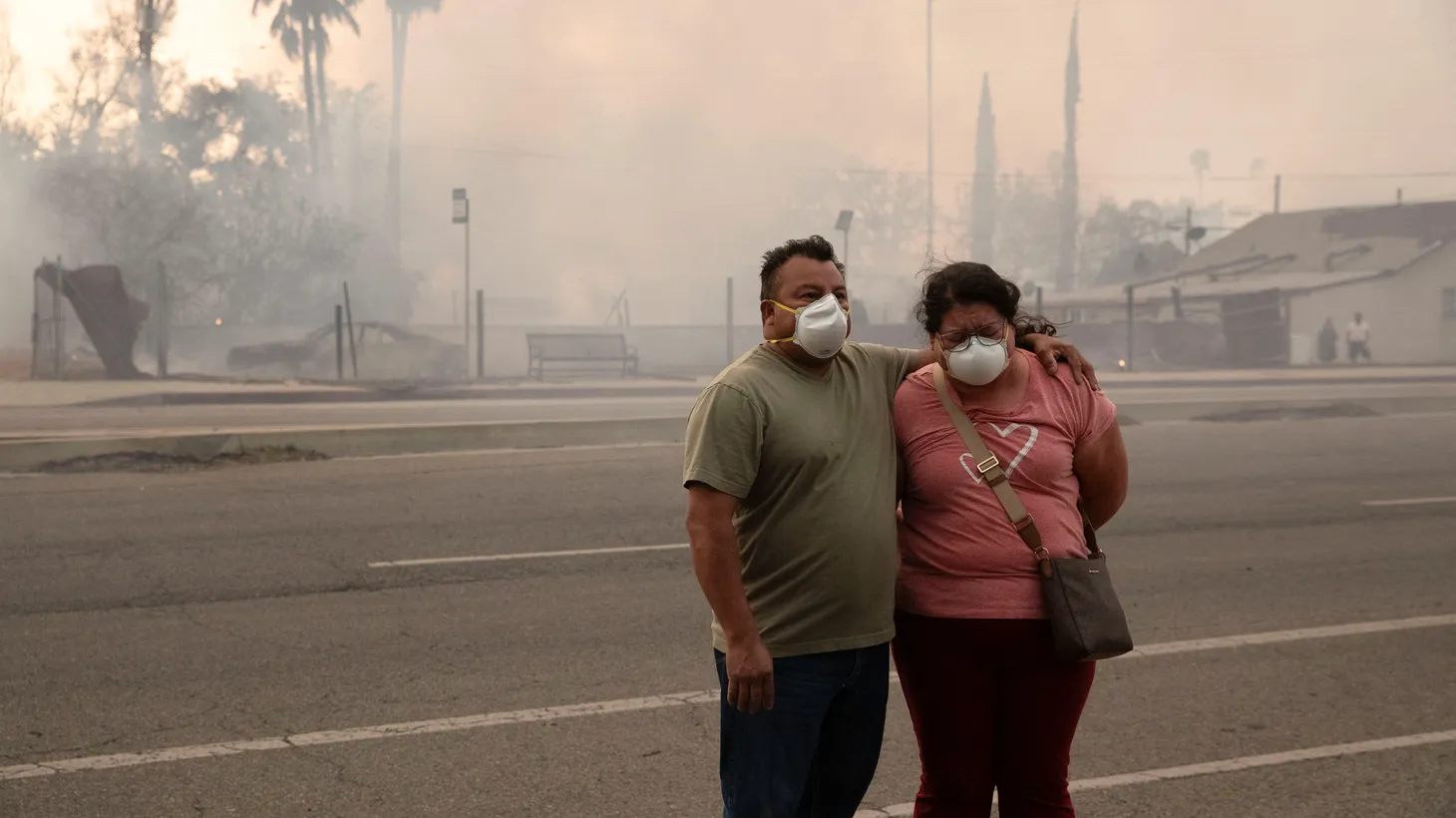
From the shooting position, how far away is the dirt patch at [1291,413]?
58.2 feet

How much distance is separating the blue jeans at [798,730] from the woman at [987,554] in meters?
0.14

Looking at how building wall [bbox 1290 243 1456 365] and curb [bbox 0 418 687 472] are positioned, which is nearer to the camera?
curb [bbox 0 418 687 472]

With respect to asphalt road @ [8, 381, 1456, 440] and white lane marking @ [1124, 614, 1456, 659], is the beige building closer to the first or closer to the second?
asphalt road @ [8, 381, 1456, 440]

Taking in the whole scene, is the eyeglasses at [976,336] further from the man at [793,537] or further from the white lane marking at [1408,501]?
the white lane marking at [1408,501]

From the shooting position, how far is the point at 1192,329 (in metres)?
33.2

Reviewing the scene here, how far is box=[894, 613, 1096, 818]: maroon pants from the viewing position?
2908 mm

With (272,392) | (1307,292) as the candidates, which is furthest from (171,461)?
(1307,292)

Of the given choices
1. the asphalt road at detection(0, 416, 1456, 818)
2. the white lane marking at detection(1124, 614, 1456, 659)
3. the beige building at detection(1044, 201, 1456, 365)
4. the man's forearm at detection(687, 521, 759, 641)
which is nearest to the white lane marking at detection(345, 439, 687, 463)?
the asphalt road at detection(0, 416, 1456, 818)

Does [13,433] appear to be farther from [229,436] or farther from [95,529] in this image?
[95,529]

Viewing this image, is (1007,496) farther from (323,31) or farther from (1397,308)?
(323,31)

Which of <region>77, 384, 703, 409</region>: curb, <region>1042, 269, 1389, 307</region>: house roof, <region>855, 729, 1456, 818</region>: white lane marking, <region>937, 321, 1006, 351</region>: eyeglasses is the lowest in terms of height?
<region>855, 729, 1456, 818</region>: white lane marking

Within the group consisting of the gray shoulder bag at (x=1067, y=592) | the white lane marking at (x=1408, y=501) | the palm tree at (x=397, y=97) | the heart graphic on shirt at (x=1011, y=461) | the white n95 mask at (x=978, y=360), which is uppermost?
the palm tree at (x=397, y=97)

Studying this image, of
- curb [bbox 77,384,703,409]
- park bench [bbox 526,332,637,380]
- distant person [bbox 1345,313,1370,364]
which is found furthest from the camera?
distant person [bbox 1345,313,1370,364]

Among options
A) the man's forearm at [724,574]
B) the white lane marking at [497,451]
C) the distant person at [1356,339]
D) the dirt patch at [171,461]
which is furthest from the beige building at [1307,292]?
the man's forearm at [724,574]
